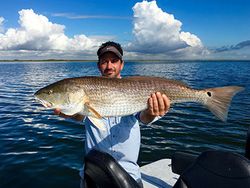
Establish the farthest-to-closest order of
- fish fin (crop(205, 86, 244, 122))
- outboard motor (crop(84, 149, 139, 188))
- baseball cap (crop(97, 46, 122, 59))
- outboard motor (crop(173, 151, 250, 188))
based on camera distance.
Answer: baseball cap (crop(97, 46, 122, 59)) < fish fin (crop(205, 86, 244, 122)) < outboard motor (crop(84, 149, 139, 188)) < outboard motor (crop(173, 151, 250, 188))

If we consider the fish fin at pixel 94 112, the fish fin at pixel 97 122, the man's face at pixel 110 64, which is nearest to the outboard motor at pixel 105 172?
the fish fin at pixel 97 122

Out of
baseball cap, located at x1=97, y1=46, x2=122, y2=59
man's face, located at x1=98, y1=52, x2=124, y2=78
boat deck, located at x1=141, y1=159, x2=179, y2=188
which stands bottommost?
boat deck, located at x1=141, y1=159, x2=179, y2=188

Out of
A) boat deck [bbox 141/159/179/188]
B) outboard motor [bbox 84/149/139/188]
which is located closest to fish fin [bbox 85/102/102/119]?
outboard motor [bbox 84/149/139/188]

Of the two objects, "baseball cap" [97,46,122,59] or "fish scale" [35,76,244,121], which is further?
"baseball cap" [97,46,122,59]

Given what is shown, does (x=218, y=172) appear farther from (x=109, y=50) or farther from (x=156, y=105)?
(x=109, y=50)

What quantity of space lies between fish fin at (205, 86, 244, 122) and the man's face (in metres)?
1.62

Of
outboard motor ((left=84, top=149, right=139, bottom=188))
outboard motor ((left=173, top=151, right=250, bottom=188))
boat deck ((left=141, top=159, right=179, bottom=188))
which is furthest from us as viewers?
boat deck ((left=141, top=159, right=179, bottom=188))

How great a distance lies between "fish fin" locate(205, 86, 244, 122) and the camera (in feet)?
15.9

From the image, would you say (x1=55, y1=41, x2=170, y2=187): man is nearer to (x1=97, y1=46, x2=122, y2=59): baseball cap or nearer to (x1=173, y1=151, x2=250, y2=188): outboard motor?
(x1=97, y1=46, x2=122, y2=59): baseball cap

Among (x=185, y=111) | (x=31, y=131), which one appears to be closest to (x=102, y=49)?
(x=31, y=131)

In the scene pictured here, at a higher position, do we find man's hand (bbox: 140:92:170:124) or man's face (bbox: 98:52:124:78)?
man's face (bbox: 98:52:124:78)

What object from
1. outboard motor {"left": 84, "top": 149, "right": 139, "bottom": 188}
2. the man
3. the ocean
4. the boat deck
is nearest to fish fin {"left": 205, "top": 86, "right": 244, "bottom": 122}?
the man

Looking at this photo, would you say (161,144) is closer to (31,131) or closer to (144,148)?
(144,148)

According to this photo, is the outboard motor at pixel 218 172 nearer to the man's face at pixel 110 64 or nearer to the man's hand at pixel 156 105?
the man's hand at pixel 156 105
